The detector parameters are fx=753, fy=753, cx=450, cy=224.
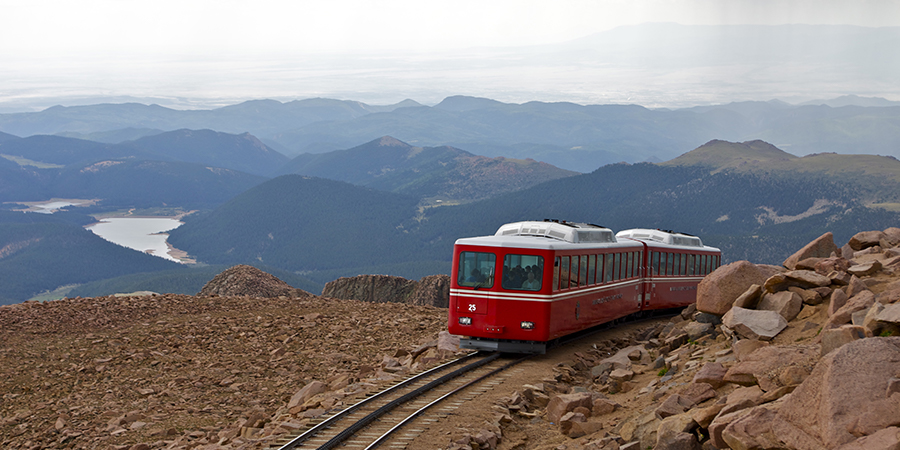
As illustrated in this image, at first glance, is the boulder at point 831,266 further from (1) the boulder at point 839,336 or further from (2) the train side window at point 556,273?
(1) the boulder at point 839,336

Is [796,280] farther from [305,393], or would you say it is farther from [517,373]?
[305,393]

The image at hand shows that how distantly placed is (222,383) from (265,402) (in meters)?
2.01

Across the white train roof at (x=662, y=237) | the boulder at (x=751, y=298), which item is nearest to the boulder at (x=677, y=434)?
the boulder at (x=751, y=298)

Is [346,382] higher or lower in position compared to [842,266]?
lower

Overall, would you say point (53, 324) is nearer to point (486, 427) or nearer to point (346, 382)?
point (346, 382)

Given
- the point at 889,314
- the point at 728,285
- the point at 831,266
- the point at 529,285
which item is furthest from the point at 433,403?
the point at 831,266

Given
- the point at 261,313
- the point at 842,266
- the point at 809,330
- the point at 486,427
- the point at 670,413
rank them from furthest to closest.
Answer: the point at 261,313, the point at 842,266, the point at 809,330, the point at 486,427, the point at 670,413

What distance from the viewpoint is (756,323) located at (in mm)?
15414

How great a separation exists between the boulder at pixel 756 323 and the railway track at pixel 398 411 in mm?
5435

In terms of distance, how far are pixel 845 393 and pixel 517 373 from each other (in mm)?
10234

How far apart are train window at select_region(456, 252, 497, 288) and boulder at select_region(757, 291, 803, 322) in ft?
22.2

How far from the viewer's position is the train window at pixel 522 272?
19938mm

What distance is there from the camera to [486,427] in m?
13.5

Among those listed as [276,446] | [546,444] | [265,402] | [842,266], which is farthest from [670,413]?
[265,402]
